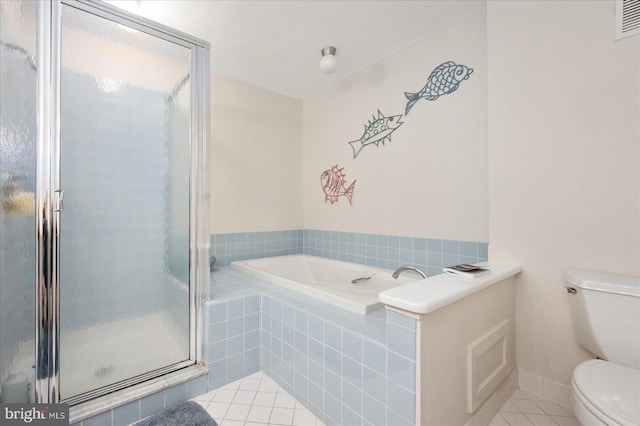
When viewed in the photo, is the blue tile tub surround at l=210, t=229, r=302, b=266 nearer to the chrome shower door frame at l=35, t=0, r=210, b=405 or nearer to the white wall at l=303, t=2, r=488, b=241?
the white wall at l=303, t=2, r=488, b=241

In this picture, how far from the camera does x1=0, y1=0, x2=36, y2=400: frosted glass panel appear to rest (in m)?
1.09

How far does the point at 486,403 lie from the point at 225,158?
8.67 ft

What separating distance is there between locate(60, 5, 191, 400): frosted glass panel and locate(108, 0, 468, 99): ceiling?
0.55 metres

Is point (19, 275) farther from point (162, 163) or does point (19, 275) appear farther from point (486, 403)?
point (486, 403)

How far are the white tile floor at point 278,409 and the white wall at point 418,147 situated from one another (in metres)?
0.94

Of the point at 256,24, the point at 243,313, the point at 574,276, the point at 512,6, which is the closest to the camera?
the point at 574,276

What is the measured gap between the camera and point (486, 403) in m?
1.33

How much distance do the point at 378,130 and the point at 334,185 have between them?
0.73m

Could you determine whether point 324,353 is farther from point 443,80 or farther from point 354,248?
point 443,80

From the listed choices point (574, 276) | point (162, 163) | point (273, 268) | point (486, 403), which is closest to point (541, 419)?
point (486, 403)

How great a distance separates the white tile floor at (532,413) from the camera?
130cm
